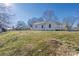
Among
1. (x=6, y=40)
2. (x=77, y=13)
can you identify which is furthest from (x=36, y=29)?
(x=77, y=13)

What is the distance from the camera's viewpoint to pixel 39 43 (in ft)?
6.15

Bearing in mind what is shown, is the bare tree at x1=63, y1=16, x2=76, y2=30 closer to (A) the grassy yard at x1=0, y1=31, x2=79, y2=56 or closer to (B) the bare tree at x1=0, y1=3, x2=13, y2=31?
(A) the grassy yard at x1=0, y1=31, x2=79, y2=56

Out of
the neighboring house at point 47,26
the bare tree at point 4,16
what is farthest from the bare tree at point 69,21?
the bare tree at point 4,16

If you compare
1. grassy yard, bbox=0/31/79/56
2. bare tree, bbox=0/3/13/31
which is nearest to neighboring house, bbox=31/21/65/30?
grassy yard, bbox=0/31/79/56

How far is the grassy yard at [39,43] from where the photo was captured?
1.85 meters

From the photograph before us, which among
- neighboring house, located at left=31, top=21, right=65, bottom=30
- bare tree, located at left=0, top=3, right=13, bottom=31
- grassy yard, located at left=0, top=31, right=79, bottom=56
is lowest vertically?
grassy yard, located at left=0, top=31, right=79, bottom=56

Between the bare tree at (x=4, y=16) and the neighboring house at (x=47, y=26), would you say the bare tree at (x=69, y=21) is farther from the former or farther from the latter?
the bare tree at (x=4, y=16)

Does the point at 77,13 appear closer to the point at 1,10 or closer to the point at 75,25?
the point at 75,25

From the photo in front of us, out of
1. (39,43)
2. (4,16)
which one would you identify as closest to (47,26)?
(39,43)

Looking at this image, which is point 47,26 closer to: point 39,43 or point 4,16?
point 39,43

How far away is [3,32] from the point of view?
6.22 feet

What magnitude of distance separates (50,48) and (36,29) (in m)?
0.25

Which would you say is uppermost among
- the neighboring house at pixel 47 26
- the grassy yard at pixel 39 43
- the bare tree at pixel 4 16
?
the bare tree at pixel 4 16

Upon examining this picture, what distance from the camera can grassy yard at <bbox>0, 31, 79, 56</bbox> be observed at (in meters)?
1.85
